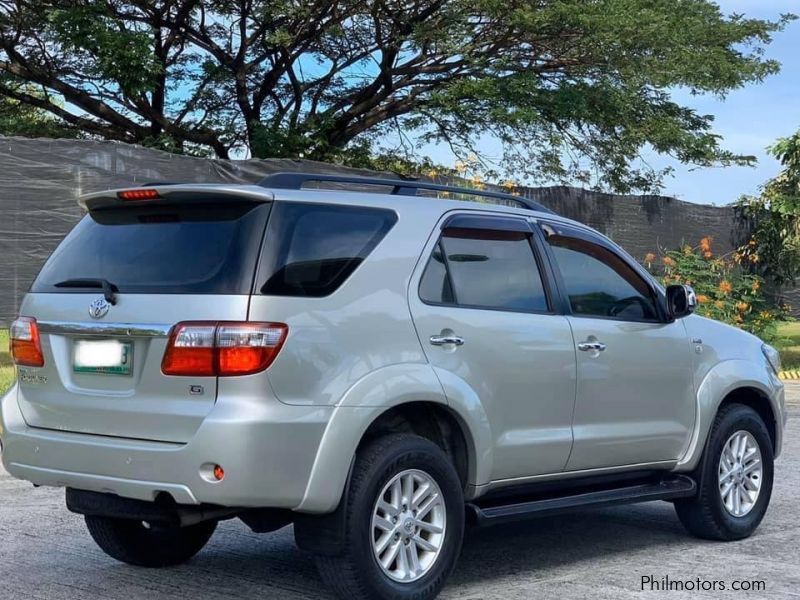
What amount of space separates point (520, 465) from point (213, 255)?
1838 mm

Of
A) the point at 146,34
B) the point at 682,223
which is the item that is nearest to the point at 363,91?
the point at 146,34

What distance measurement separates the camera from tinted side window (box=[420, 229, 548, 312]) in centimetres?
579

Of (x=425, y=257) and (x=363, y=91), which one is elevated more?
(x=363, y=91)

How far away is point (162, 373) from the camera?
5.07m

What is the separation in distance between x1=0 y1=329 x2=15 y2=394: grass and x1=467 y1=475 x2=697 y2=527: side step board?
6.86m

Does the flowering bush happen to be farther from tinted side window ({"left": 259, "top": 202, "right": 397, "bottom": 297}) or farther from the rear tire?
tinted side window ({"left": 259, "top": 202, "right": 397, "bottom": 297})

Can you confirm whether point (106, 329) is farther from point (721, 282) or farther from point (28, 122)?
point (28, 122)

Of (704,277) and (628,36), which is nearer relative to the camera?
(704,277)

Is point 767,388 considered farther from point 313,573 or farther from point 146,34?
point 146,34

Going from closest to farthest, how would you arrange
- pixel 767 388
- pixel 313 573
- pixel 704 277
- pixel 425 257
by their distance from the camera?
pixel 425 257, pixel 313 573, pixel 767 388, pixel 704 277

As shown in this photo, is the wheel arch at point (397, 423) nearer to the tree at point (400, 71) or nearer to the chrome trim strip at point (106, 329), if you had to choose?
the chrome trim strip at point (106, 329)

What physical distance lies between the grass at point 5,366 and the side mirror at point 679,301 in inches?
272

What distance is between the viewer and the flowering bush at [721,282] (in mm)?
17203

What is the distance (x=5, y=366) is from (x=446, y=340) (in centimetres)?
1011
